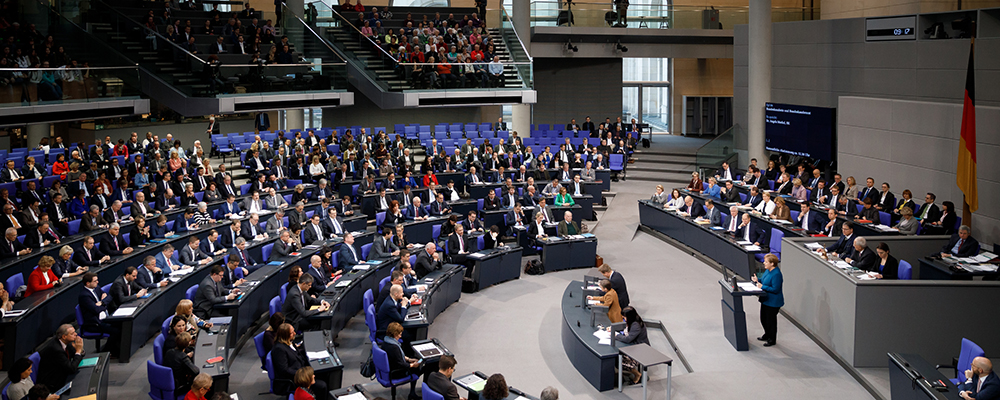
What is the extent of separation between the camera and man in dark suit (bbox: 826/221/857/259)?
38.1 feet

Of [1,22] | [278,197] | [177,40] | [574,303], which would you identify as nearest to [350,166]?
[278,197]

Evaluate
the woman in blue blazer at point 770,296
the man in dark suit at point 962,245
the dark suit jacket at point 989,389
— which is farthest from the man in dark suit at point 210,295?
the man in dark suit at point 962,245

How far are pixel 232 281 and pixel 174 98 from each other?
950 cm

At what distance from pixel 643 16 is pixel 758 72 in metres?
7.36

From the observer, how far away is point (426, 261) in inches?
496

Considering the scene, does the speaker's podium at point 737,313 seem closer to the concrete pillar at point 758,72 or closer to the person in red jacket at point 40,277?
the person in red jacket at point 40,277

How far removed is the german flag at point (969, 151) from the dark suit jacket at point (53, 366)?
40.2 feet

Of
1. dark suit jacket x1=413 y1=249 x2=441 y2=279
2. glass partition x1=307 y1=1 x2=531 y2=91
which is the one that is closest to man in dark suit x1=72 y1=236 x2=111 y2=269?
Result: dark suit jacket x1=413 y1=249 x2=441 y2=279

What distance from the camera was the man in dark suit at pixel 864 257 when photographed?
10754mm

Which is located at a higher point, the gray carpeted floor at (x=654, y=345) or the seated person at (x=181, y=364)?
the seated person at (x=181, y=364)

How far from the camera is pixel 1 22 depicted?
55.6 feet

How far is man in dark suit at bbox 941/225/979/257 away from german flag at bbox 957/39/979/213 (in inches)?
23.6

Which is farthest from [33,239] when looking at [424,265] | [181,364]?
[424,265]

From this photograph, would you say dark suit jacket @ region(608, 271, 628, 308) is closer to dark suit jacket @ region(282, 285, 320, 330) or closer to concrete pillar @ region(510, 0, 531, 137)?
dark suit jacket @ region(282, 285, 320, 330)
